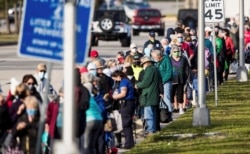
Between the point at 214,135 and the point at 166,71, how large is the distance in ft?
17.1

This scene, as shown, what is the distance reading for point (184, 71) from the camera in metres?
28.0

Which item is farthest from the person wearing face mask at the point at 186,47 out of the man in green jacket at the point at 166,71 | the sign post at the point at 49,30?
the sign post at the point at 49,30

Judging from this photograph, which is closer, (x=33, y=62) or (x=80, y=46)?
(x=80, y=46)

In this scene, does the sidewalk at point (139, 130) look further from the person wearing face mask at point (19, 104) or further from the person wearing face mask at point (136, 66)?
the person wearing face mask at point (19, 104)

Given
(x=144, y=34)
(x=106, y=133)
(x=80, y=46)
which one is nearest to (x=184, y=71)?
(x=106, y=133)

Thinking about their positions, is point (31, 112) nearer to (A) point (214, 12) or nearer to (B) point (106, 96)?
(B) point (106, 96)

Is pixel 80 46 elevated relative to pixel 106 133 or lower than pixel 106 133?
elevated

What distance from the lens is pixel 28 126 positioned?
→ 1559 centimetres

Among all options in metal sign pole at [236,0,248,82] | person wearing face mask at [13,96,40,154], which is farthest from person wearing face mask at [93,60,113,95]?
metal sign pole at [236,0,248,82]

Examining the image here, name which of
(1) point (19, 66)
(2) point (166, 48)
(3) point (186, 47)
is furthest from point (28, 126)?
(1) point (19, 66)

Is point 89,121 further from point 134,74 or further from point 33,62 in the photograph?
point 33,62

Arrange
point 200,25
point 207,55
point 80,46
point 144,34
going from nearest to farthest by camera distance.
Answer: point 80,46 < point 200,25 < point 207,55 < point 144,34

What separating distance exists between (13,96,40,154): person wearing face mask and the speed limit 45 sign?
13.1 metres

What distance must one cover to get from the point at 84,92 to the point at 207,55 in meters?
Result: 16.1
